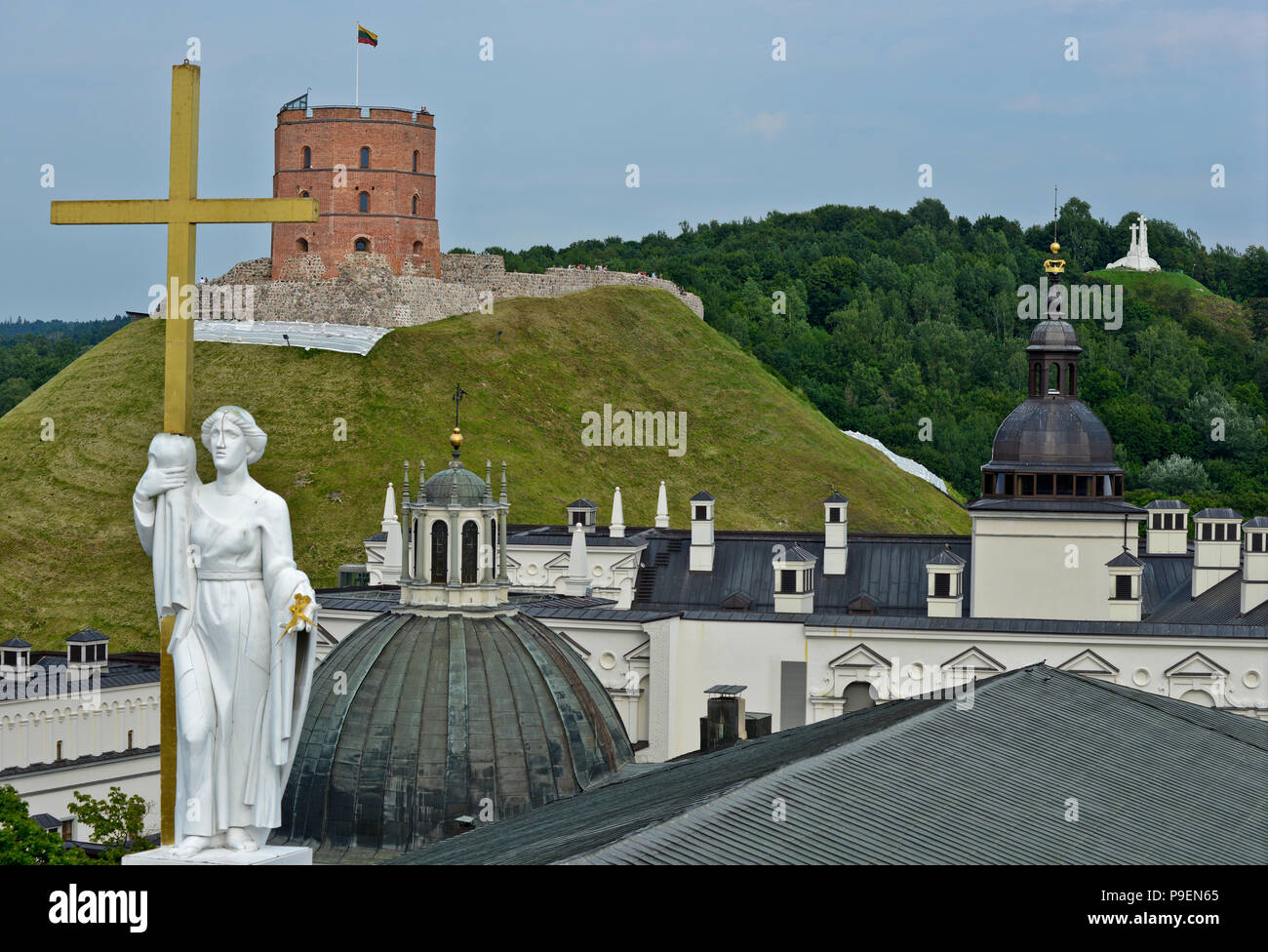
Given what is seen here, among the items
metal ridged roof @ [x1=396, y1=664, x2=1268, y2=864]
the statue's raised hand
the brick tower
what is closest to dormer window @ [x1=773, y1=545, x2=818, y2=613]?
metal ridged roof @ [x1=396, y1=664, x2=1268, y2=864]

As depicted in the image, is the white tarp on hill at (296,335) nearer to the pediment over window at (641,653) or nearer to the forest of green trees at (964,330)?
the forest of green trees at (964,330)

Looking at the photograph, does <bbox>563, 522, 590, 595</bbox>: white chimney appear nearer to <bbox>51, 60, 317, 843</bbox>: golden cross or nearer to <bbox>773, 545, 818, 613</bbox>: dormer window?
<bbox>773, 545, 818, 613</bbox>: dormer window

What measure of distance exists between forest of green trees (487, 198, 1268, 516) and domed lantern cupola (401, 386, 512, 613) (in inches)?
3072

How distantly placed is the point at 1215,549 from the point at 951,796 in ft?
127

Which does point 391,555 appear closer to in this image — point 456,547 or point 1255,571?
point 456,547

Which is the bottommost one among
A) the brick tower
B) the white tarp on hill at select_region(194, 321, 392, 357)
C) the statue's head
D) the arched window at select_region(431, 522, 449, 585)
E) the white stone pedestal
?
the white stone pedestal

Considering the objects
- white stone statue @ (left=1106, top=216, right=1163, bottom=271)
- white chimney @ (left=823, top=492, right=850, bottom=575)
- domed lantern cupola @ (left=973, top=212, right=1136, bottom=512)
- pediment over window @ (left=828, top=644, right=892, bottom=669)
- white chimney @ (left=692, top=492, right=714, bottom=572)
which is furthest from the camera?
white stone statue @ (left=1106, top=216, right=1163, bottom=271)

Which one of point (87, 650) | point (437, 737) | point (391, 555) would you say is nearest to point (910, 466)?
point (391, 555)

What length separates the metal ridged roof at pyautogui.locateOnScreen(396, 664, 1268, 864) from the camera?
18.2 meters

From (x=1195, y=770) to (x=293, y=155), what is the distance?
104657mm

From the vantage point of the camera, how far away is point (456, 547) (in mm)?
38906

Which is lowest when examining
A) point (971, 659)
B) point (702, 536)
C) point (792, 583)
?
point (971, 659)

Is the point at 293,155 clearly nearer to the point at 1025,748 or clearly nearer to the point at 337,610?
the point at 337,610
